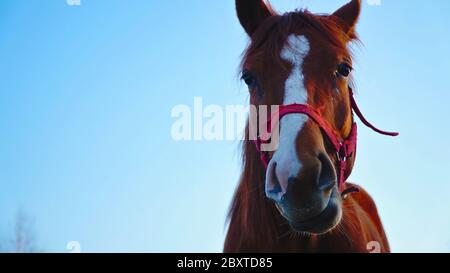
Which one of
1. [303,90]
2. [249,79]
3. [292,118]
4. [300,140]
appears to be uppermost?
[249,79]

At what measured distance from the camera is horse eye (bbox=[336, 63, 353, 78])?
9.48 feet

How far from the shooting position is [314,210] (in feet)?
7.82

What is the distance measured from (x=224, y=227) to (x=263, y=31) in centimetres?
129

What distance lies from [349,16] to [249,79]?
907 mm

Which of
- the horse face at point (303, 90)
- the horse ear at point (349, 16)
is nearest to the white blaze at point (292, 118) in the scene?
the horse face at point (303, 90)

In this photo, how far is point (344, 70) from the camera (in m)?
2.92

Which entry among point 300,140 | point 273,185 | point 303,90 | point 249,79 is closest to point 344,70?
point 303,90

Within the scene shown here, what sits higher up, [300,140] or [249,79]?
[249,79]

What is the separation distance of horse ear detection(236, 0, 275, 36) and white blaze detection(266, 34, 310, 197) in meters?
0.43

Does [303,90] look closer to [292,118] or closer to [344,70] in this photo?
[292,118]

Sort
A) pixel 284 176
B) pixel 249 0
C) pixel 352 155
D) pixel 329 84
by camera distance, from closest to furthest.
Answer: pixel 284 176
pixel 329 84
pixel 352 155
pixel 249 0

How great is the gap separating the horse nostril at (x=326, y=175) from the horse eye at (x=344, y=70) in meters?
0.68
